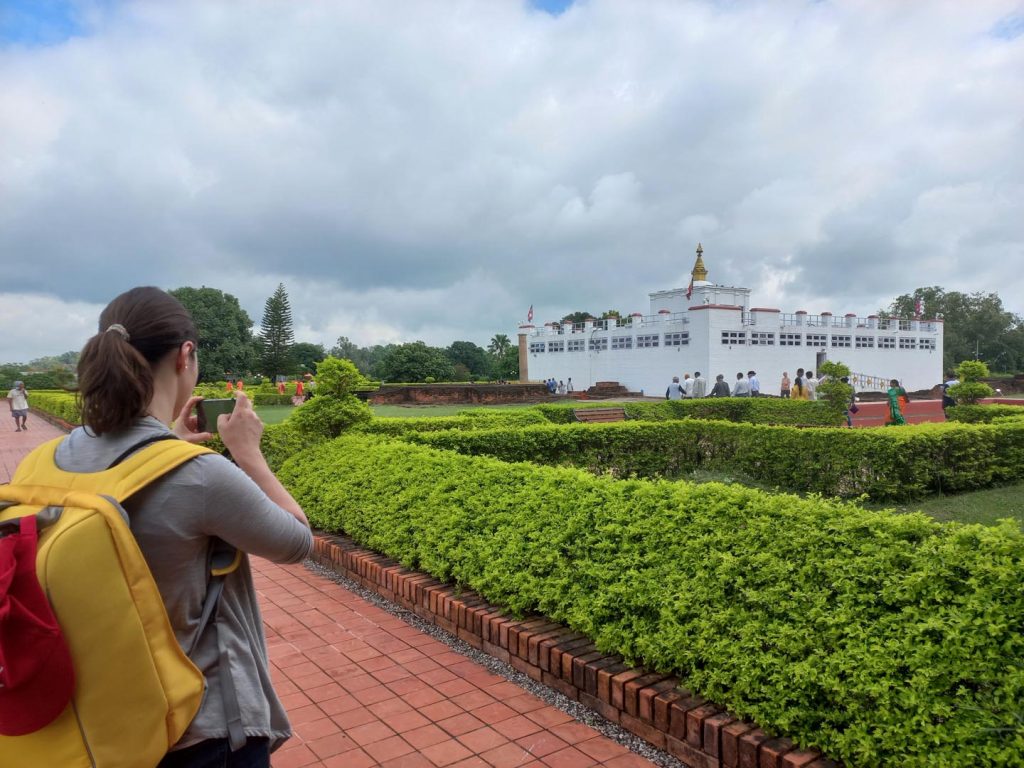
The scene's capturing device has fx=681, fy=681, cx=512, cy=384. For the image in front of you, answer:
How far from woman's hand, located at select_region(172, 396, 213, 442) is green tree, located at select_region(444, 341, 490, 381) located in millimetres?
61576

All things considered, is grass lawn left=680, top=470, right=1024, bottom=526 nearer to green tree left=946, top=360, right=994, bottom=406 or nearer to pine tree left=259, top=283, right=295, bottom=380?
green tree left=946, top=360, right=994, bottom=406

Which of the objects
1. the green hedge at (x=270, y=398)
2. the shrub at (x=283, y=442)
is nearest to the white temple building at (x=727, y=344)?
the green hedge at (x=270, y=398)

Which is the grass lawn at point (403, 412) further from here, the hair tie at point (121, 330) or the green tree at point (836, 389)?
the hair tie at point (121, 330)

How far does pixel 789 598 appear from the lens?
248 centimetres

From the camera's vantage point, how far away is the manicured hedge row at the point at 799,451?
7516mm

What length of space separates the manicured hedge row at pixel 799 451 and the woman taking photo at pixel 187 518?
5336 mm

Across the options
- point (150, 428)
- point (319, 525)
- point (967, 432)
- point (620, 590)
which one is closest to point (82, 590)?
point (150, 428)

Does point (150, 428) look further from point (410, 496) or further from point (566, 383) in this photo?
point (566, 383)

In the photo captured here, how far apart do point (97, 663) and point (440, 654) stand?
8.50ft

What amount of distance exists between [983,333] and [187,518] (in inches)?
2868

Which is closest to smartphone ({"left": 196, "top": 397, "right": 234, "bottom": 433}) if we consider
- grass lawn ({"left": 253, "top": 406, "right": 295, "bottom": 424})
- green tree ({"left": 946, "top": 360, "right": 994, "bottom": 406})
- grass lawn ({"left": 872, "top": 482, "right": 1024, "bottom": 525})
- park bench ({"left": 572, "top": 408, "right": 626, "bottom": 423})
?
grass lawn ({"left": 872, "top": 482, "right": 1024, "bottom": 525})

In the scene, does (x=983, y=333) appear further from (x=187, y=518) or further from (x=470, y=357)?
(x=187, y=518)

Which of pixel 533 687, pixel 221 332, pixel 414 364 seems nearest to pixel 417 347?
pixel 414 364

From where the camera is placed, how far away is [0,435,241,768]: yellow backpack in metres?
1.11
